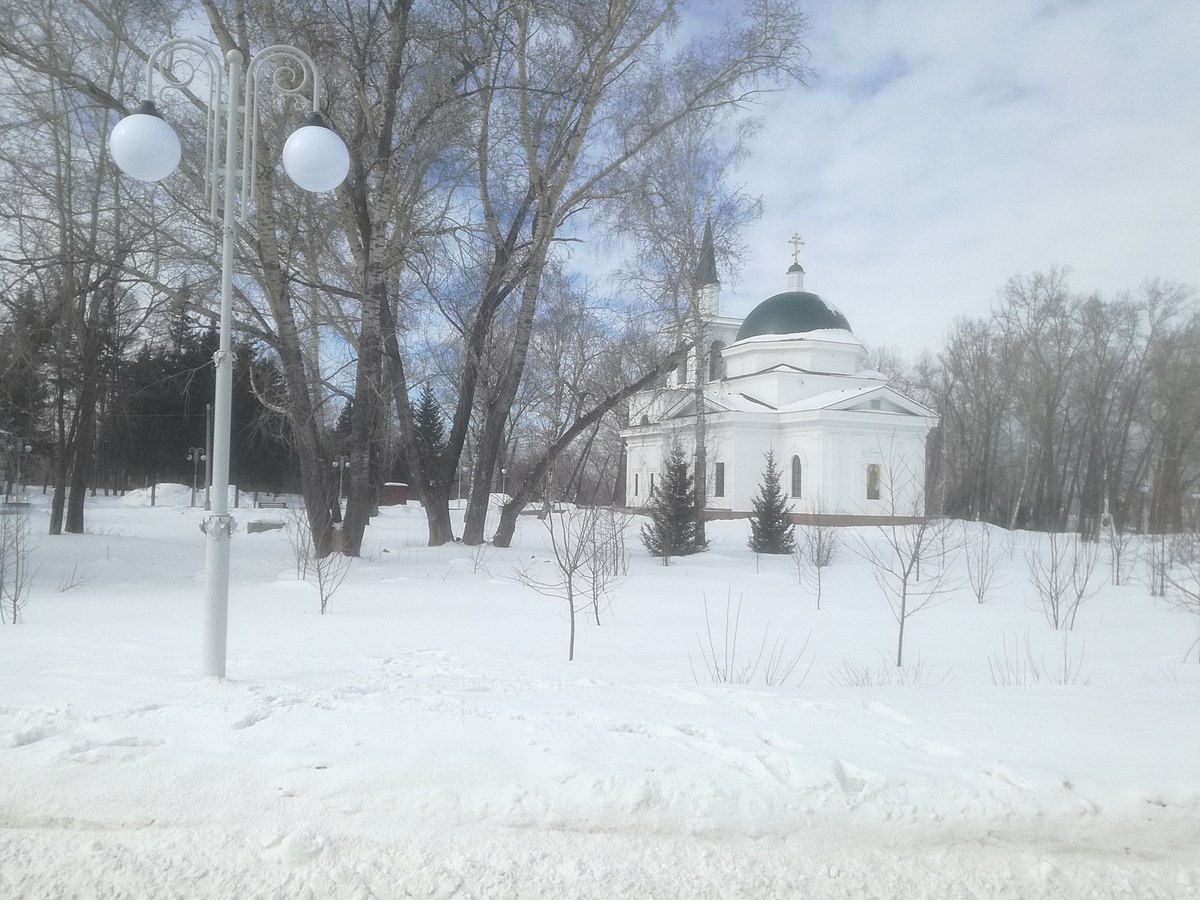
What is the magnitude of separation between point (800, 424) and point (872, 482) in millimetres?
4000

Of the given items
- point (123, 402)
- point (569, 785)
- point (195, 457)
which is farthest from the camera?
point (195, 457)

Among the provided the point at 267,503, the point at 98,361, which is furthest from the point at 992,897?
the point at 267,503

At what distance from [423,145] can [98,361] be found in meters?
10.8

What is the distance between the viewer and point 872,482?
126 ft

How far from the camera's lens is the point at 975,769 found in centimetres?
407

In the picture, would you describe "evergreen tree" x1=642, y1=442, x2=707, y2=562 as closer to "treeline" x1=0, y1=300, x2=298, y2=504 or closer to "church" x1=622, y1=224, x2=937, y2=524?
"treeline" x1=0, y1=300, x2=298, y2=504

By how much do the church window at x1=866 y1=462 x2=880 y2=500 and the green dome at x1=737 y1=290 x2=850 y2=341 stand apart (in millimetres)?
8328

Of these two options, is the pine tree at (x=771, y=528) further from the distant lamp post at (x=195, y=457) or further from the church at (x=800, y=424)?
the distant lamp post at (x=195, y=457)

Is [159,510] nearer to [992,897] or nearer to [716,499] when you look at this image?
[716,499]

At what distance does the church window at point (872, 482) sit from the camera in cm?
3784

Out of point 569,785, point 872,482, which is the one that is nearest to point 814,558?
point 569,785

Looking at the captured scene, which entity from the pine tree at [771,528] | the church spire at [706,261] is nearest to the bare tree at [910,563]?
the pine tree at [771,528]

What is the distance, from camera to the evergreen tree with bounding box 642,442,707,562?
2252cm

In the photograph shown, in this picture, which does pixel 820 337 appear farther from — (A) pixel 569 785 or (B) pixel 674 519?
(A) pixel 569 785
